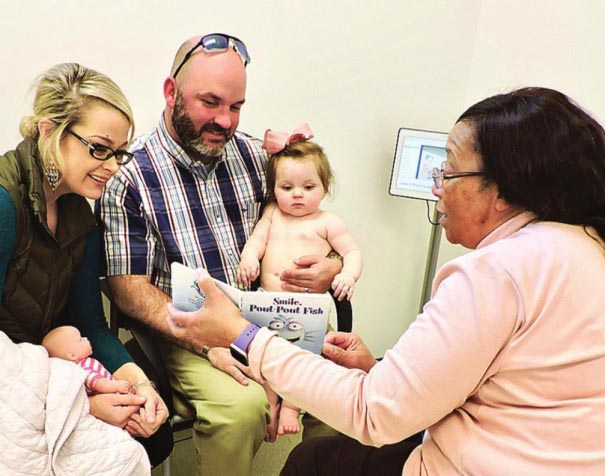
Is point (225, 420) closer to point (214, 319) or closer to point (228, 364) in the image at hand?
point (228, 364)

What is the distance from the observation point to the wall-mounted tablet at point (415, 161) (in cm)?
268

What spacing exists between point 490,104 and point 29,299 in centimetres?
129

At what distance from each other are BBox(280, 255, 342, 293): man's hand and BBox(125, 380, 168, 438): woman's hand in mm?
633

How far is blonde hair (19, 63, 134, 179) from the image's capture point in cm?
144

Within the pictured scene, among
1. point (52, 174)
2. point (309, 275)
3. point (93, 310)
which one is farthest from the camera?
point (309, 275)

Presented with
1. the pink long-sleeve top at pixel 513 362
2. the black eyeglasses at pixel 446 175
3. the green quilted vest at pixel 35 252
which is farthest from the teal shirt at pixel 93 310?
the black eyeglasses at pixel 446 175

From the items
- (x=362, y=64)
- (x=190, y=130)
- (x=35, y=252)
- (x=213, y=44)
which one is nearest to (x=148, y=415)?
(x=35, y=252)

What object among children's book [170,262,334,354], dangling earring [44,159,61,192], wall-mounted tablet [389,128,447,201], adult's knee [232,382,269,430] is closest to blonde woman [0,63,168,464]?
dangling earring [44,159,61,192]

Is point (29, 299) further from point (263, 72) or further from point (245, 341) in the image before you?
point (263, 72)

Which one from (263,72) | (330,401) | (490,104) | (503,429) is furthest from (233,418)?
(263,72)

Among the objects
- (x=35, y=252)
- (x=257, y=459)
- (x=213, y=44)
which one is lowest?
(x=257, y=459)

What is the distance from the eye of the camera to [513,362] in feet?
3.36

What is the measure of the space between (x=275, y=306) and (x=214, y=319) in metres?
0.19

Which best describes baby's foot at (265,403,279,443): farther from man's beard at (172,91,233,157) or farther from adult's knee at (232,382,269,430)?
man's beard at (172,91,233,157)
